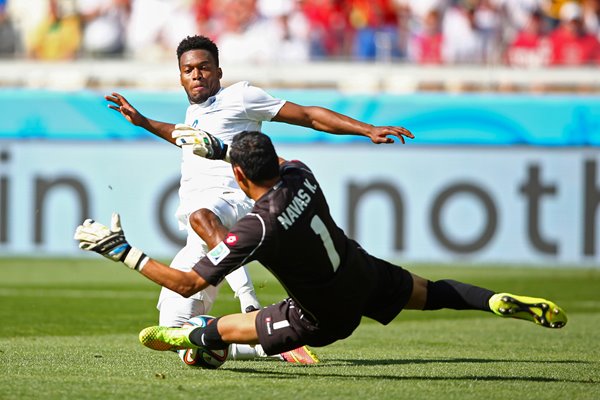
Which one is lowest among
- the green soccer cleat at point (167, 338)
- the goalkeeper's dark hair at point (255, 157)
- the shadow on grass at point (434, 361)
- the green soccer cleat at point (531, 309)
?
the shadow on grass at point (434, 361)

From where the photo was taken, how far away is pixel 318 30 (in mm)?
18375

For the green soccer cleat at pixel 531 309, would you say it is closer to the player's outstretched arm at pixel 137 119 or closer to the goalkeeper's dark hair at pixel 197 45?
the player's outstretched arm at pixel 137 119

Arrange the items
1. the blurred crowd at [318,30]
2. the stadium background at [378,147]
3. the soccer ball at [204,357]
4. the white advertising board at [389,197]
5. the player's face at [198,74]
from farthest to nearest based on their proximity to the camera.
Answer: the blurred crowd at [318,30] → the stadium background at [378,147] → the white advertising board at [389,197] → the player's face at [198,74] → the soccer ball at [204,357]

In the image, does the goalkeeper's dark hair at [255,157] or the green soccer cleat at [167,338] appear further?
the green soccer cleat at [167,338]

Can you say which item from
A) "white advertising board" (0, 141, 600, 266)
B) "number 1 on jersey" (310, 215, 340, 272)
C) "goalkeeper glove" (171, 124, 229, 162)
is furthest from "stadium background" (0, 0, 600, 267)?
"number 1 on jersey" (310, 215, 340, 272)

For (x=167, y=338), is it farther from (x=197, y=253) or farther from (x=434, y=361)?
(x=434, y=361)

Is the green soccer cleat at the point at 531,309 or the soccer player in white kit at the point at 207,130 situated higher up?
the soccer player in white kit at the point at 207,130

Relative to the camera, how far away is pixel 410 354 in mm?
9148

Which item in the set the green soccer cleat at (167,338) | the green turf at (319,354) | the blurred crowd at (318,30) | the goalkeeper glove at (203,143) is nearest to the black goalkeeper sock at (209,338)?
the green soccer cleat at (167,338)

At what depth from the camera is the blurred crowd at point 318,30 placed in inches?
703

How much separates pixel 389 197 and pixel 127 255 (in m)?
10.7

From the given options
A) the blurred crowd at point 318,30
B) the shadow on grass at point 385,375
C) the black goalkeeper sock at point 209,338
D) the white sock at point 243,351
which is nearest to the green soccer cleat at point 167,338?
the black goalkeeper sock at point 209,338

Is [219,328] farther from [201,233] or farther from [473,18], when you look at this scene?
[473,18]

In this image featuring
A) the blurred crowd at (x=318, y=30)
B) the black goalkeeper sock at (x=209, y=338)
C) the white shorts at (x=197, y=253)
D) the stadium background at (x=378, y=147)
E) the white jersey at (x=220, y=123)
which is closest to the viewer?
the black goalkeeper sock at (x=209, y=338)
